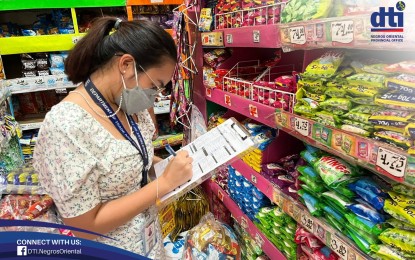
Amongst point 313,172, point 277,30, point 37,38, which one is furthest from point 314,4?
point 37,38

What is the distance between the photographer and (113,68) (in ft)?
3.78

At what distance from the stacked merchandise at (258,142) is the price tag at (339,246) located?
0.63m

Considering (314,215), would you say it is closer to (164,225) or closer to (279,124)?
(279,124)

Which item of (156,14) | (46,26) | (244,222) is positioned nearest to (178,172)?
(244,222)

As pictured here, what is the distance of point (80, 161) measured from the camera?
103 centimetres

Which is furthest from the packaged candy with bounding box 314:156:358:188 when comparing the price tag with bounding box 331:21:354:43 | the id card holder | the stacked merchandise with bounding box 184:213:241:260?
the stacked merchandise with bounding box 184:213:241:260

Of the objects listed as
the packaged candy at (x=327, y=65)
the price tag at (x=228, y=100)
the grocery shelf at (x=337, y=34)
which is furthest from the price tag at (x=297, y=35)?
the price tag at (x=228, y=100)

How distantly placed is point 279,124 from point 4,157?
248 cm

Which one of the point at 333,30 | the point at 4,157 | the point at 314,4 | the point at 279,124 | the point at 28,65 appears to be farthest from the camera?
the point at 28,65

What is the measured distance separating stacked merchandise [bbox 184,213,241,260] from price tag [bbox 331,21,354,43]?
1504 mm

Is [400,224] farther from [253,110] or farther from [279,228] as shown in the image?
[253,110]

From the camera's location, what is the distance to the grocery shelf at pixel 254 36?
1347 millimetres

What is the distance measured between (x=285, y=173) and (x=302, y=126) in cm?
51

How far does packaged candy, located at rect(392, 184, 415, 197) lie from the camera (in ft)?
2.90
